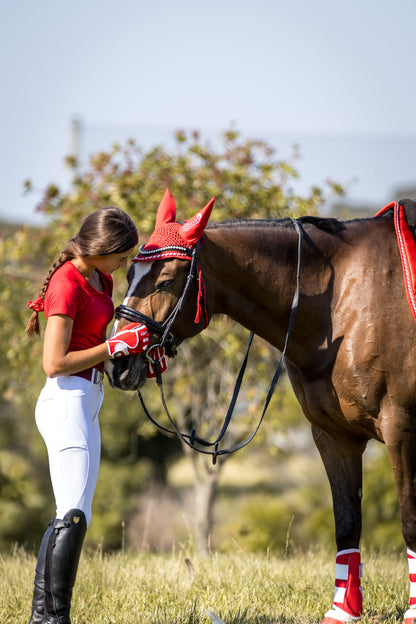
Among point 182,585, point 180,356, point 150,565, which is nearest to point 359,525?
point 182,585

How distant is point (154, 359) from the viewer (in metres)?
3.22

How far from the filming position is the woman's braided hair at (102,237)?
3.02 m

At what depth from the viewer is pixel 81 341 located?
305cm

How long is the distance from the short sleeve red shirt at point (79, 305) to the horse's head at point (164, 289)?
9 cm

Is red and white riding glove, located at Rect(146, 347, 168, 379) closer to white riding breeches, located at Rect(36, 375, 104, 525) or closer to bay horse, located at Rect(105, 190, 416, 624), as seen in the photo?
bay horse, located at Rect(105, 190, 416, 624)

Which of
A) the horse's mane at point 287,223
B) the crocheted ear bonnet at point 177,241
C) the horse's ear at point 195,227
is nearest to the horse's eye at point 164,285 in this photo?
the crocheted ear bonnet at point 177,241

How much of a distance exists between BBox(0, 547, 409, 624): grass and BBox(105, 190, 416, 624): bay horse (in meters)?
0.39

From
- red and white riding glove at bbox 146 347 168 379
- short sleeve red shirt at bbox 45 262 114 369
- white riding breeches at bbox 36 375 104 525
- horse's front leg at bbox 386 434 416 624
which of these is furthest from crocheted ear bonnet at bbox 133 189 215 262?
horse's front leg at bbox 386 434 416 624

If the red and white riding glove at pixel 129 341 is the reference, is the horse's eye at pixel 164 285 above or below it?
above

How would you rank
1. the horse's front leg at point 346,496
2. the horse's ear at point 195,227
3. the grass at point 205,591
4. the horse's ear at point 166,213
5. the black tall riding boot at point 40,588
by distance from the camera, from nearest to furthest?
1. the black tall riding boot at point 40,588
2. the horse's ear at point 195,227
3. the horse's ear at point 166,213
4. the grass at point 205,591
5. the horse's front leg at point 346,496

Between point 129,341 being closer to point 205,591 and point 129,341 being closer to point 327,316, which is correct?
point 327,316

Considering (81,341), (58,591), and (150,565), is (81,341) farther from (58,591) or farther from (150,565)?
(150,565)

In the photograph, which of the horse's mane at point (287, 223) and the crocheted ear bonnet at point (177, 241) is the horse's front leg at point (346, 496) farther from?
the crocheted ear bonnet at point (177, 241)

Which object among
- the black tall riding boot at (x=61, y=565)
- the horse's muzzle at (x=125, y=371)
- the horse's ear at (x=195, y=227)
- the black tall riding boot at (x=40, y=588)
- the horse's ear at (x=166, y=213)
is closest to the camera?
the black tall riding boot at (x=61, y=565)
